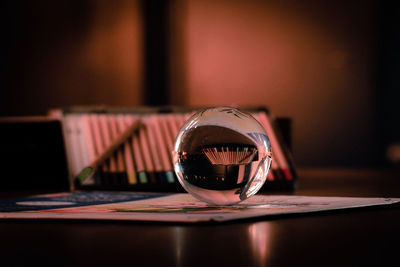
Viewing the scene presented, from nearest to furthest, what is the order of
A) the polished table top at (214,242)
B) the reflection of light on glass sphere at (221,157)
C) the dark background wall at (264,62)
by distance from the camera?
1. the polished table top at (214,242)
2. the reflection of light on glass sphere at (221,157)
3. the dark background wall at (264,62)

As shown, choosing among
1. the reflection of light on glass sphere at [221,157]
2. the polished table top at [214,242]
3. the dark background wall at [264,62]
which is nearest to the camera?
the polished table top at [214,242]

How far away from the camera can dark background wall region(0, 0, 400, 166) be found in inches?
108

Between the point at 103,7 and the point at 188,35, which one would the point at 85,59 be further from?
the point at 188,35

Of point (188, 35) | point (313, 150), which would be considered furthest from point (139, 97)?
point (313, 150)

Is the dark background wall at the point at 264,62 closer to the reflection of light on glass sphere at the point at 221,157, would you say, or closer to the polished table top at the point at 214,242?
the reflection of light on glass sphere at the point at 221,157

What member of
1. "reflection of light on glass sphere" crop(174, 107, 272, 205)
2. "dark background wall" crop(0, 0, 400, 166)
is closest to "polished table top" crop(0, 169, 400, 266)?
"reflection of light on glass sphere" crop(174, 107, 272, 205)

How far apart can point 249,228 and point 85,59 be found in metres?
2.04

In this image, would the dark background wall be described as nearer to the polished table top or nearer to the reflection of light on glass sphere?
the reflection of light on glass sphere

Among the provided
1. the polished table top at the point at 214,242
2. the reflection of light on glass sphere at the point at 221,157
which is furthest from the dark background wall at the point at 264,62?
the polished table top at the point at 214,242

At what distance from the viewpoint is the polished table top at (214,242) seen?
1.49 ft

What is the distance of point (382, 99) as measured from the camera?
2781 millimetres

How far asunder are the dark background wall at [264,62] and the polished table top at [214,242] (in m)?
1.88

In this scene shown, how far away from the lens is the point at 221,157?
2.37 feet

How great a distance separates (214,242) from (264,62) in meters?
2.50
